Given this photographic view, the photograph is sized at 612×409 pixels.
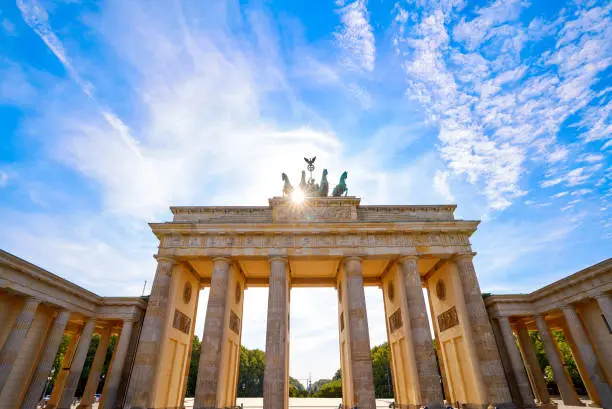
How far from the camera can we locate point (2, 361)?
56.0 ft

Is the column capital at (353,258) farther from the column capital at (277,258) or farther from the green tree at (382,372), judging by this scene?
the green tree at (382,372)

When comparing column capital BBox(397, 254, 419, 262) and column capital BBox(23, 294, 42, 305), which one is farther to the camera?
column capital BBox(397, 254, 419, 262)

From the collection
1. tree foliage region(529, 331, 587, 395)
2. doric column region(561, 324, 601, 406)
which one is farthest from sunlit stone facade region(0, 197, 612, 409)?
tree foliage region(529, 331, 587, 395)

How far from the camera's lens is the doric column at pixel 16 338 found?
17.0 metres

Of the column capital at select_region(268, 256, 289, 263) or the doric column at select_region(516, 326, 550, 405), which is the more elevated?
the column capital at select_region(268, 256, 289, 263)

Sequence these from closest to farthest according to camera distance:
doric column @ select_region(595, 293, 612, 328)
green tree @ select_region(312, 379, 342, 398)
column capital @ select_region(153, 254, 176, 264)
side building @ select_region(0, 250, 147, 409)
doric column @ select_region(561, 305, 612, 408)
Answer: side building @ select_region(0, 250, 147, 409) < doric column @ select_region(595, 293, 612, 328) < doric column @ select_region(561, 305, 612, 408) < column capital @ select_region(153, 254, 176, 264) < green tree @ select_region(312, 379, 342, 398)

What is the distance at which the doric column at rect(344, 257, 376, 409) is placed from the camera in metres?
19.5

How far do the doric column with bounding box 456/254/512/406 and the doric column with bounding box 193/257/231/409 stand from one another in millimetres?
17076

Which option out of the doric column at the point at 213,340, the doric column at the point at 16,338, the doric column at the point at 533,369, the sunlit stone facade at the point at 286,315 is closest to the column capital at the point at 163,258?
the sunlit stone facade at the point at 286,315

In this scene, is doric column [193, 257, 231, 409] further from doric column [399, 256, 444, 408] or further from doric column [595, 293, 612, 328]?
doric column [595, 293, 612, 328]

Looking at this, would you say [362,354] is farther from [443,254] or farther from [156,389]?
[156,389]

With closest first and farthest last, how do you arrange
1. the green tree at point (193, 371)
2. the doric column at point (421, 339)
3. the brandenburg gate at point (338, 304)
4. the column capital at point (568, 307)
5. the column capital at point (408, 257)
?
the doric column at point (421, 339)
the brandenburg gate at point (338, 304)
the column capital at point (568, 307)
the column capital at point (408, 257)
the green tree at point (193, 371)

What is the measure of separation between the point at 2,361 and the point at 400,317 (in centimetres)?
2467

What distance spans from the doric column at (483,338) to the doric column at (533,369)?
476 cm
